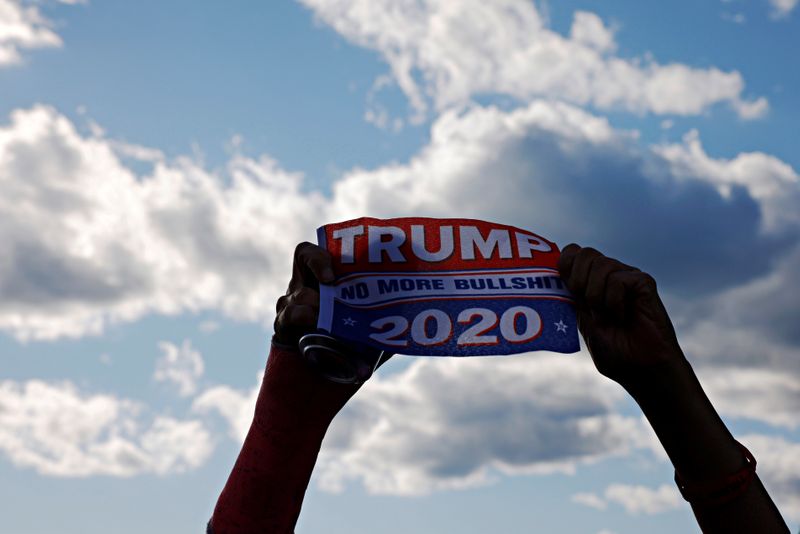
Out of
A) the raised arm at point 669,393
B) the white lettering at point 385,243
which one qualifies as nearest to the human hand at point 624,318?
the raised arm at point 669,393

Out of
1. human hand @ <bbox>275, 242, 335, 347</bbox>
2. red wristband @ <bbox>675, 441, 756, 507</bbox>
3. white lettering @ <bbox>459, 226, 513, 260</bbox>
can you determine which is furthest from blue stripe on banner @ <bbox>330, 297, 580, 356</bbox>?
red wristband @ <bbox>675, 441, 756, 507</bbox>

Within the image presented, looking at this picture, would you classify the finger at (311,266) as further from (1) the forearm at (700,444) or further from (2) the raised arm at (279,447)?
(1) the forearm at (700,444)

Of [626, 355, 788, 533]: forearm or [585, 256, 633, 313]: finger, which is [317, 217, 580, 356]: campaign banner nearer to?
[585, 256, 633, 313]: finger

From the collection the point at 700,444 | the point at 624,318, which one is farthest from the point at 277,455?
the point at 700,444

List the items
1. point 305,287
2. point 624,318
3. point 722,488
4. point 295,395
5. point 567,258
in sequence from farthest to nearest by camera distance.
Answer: point 295,395
point 305,287
point 567,258
point 624,318
point 722,488

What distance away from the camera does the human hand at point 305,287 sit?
5.02 metres

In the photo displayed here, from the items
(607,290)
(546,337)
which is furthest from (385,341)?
(607,290)

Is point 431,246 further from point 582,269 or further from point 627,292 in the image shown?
point 627,292

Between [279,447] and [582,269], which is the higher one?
[582,269]

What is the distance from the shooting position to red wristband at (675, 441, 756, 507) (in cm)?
448

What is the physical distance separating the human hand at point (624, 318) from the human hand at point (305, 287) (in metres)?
1.50

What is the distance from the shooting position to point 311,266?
16.5 ft

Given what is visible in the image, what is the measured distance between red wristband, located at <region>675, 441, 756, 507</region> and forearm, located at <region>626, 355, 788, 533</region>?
0.06ft

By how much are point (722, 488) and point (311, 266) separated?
263cm
